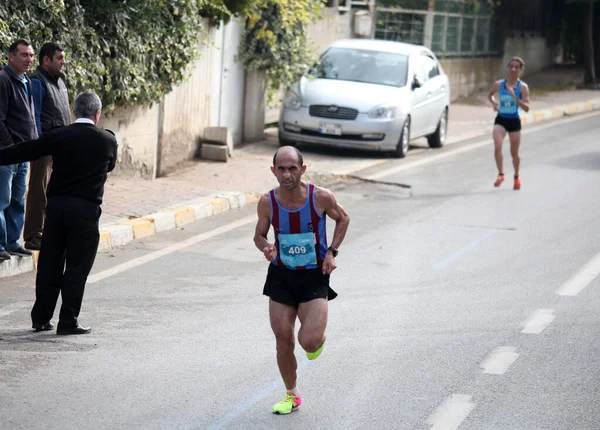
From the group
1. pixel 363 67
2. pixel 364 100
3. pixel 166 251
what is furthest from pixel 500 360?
pixel 363 67

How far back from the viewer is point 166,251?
35.7ft

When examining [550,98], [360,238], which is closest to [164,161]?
[360,238]

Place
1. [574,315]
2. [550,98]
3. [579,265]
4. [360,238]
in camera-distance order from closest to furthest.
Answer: [574,315] < [579,265] < [360,238] < [550,98]

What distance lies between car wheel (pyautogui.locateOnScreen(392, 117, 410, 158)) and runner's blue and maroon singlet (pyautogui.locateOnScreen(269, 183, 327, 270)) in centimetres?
1222

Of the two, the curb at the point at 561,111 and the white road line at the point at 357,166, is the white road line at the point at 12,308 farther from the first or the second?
the curb at the point at 561,111

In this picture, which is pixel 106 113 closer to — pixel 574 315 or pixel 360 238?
pixel 360 238

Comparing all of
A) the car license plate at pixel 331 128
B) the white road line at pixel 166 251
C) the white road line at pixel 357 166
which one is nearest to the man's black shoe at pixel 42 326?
the white road line at pixel 166 251

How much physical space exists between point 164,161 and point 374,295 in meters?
6.88

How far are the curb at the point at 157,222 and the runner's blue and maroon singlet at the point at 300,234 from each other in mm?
3723

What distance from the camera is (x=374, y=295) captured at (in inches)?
369

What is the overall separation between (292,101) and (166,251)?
7.91m

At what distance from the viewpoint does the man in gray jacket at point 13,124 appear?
30.6 ft

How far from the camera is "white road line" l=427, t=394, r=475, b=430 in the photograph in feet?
20.2

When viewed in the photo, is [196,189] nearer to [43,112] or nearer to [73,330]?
[43,112]
